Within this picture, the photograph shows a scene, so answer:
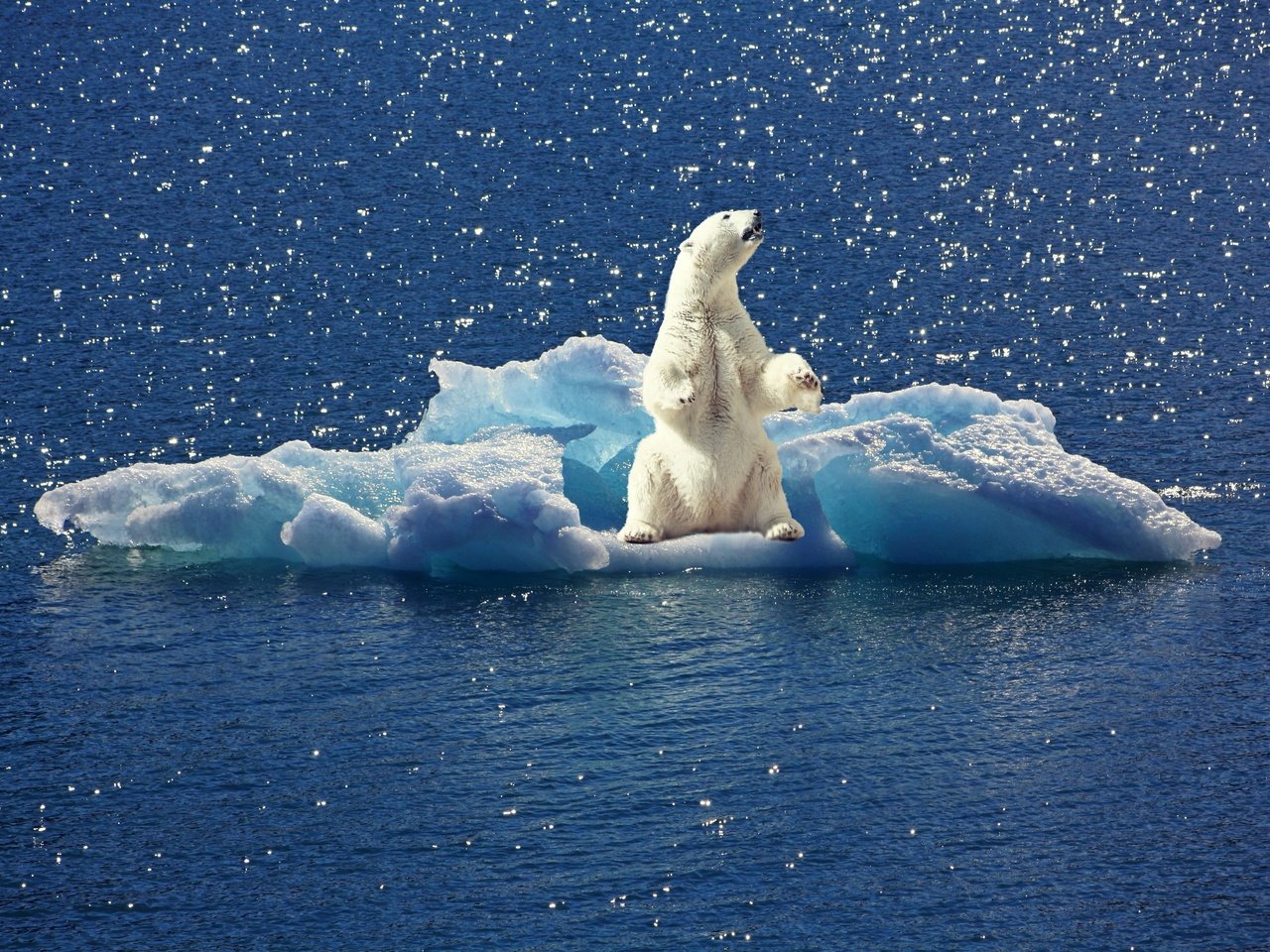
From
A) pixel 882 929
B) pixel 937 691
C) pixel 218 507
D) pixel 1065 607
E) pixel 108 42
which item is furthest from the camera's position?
pixel 108 42

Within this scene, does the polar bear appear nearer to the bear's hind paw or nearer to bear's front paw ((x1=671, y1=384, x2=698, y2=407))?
the bear's hind paw

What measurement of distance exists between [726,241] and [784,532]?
102 inches

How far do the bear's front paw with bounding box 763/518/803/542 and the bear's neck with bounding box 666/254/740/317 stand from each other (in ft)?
6.30

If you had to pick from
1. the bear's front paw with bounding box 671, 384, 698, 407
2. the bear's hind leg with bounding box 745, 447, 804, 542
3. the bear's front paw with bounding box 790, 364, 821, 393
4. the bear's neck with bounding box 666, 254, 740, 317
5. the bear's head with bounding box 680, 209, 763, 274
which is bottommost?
the bear's hind leg with bounding box 745, 447, 804, 542

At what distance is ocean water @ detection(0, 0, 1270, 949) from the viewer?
14.1 metres

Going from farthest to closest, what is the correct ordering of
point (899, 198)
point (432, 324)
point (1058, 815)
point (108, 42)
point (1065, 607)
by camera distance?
point (108, 42) < point (899, 198) < point (432, 324) < point (1065, 607) < point (1058, 815)

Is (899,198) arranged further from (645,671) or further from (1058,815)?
(1058,815)

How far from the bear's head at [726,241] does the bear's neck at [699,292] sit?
0.21 feet

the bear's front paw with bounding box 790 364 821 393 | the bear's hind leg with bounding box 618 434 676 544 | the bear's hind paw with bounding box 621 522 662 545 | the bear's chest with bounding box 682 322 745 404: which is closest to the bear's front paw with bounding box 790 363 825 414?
the bear's front paw with bounding box 790 364 821 393

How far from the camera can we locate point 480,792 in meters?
15.1

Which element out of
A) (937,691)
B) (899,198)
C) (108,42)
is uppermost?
(108,42)

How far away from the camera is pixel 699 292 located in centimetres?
1833

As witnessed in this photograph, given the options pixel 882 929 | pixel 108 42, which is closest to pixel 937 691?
pixel 882 929

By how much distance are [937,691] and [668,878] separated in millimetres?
3472
